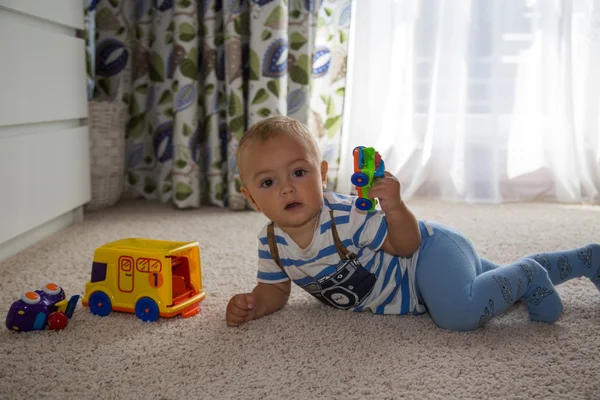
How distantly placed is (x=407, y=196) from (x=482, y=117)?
0.43 m

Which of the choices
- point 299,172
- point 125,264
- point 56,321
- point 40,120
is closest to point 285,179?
point 299,172

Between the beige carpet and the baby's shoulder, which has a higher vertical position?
the baby's shoulder

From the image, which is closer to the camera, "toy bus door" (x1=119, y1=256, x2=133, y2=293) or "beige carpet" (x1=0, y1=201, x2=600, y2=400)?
"beige carpet" (x1=0, y1=201, x2=600, y2=400)

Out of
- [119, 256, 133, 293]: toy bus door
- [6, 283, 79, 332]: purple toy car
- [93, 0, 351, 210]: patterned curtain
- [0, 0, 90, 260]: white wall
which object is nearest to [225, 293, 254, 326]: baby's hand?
[119, 256, 133, 293]: toy bus door

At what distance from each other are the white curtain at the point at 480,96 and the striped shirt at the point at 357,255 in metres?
1.32

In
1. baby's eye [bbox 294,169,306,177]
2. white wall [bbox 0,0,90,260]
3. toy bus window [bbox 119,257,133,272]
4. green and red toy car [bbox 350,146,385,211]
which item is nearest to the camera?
green and red toy car [bbox 350,146,385,211]

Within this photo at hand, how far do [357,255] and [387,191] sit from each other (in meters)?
0.20

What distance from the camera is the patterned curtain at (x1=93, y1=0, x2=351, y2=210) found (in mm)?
2422

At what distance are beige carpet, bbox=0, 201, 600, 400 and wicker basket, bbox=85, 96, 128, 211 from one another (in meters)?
0.91

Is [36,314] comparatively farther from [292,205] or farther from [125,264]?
[292,205]

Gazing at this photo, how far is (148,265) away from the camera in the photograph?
1.27m

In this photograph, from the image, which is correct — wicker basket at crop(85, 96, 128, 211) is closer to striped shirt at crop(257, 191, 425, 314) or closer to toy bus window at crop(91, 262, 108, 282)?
toy bus window at crop(91, 262, 108, 282)

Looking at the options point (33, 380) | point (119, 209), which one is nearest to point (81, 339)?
point (33, 380)

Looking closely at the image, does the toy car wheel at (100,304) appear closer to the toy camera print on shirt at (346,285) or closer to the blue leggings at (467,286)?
the toy camera print on shirt at (346,285)
